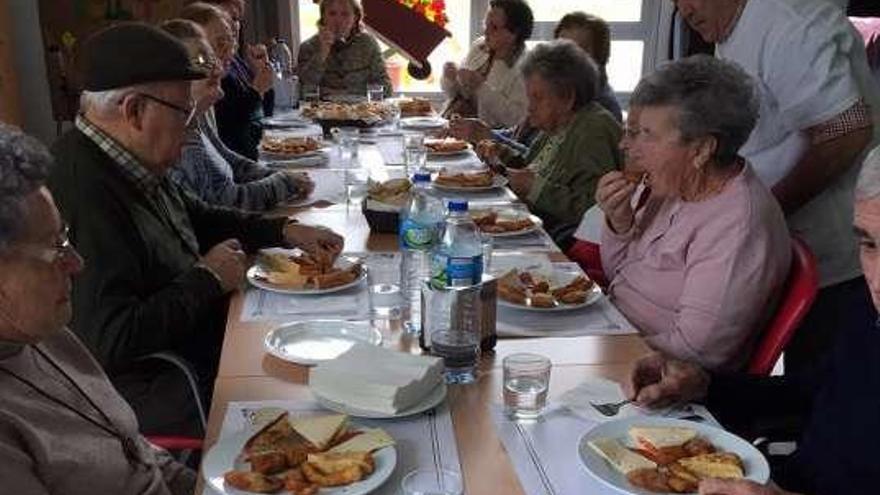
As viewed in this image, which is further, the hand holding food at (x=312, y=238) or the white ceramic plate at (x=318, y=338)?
the hand holding food at (x=312, y=238)

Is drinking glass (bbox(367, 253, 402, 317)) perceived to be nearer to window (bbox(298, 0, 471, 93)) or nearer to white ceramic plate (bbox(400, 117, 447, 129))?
white ceramic plate (bbox(400, 117, 447, 129))

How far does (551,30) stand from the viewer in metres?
5.84

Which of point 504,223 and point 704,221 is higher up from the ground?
point 704,221

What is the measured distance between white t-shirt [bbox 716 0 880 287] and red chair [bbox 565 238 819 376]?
55cm

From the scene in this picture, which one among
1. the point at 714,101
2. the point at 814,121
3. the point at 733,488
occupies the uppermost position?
the point at 714,101

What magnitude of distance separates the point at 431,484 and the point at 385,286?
75 cm

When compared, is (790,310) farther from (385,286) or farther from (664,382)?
(385,286)

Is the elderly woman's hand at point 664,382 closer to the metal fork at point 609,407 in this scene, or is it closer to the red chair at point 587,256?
the metal fork at point 609,407

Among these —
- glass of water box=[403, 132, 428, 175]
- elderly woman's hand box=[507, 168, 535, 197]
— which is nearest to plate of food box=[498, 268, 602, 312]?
elderly woman's hand box=[507, 168, 535, 197]

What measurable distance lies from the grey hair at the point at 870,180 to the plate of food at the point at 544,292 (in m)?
0.63

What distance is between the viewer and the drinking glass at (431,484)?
1085mm

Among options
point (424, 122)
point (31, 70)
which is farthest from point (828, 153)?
point (31, 70)

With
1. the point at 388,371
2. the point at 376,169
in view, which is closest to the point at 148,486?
the point at 388,371

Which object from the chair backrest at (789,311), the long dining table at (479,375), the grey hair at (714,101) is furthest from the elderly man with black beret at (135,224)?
the chair backrest at (789,311)
